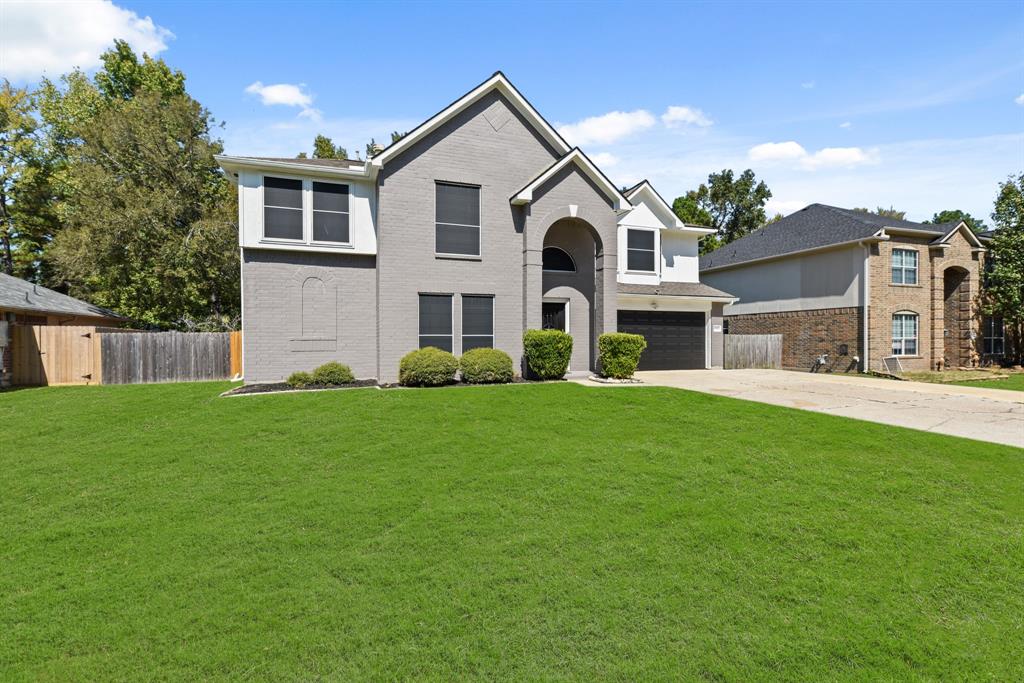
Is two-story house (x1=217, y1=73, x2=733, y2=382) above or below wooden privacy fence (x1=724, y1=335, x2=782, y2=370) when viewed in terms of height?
above

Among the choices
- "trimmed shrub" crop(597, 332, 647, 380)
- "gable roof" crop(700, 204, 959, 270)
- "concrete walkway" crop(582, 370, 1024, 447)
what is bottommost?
"concrete walkway" crop(582, 370, 1024, 447)

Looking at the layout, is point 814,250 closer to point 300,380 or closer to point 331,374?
point 331,374

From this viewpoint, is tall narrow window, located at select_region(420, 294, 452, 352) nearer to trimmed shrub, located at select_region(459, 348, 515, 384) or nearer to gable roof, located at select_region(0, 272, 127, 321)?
trimmed shrub, located at select_region(459, 348, 515, 384)

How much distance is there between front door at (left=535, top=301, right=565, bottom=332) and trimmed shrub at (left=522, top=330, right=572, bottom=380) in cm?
252

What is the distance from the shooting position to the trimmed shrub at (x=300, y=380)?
13.1 m

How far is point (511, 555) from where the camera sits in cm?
438

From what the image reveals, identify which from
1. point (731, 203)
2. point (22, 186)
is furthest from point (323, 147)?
point (731, 203)

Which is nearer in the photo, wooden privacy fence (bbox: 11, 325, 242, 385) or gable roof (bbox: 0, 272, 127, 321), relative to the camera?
wooden privacy fence (bbox: 11, 325, 242, 385)

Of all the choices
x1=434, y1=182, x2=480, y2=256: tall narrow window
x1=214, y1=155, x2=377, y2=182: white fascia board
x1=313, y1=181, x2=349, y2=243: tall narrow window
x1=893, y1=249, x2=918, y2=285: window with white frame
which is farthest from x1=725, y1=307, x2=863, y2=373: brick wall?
x1=313, y1=181, x2=349, y2=243: tall narrow window

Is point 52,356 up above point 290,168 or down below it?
below

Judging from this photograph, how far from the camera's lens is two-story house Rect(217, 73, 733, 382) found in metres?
14.4

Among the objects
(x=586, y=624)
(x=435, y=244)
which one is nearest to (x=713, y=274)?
(x=435, y=244)

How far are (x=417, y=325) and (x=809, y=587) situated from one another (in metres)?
12.6

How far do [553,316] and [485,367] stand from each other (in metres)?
4.77
